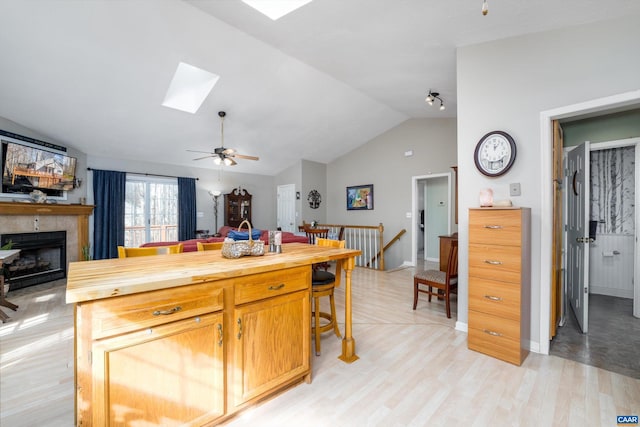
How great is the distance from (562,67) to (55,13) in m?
4.76

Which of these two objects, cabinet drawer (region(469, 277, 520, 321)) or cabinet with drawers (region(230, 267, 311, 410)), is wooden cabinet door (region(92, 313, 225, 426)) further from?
cabinet drawer (region(469, 277, 520, 321))

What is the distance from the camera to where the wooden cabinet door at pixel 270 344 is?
1566mm

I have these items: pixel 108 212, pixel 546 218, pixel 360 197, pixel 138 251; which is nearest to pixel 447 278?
pixel 546 218

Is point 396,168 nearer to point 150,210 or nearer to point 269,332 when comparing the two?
point 269,332

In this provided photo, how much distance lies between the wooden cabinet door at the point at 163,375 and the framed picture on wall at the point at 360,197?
5942 mm

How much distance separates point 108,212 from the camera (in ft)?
18.5

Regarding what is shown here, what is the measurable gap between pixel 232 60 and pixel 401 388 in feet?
13.6

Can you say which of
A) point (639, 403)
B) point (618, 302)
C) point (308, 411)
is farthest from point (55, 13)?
point (618, 302)

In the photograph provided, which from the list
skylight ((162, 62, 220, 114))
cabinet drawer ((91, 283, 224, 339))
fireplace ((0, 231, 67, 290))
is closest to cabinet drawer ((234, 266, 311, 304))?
cabinet drawer ((91, 283, 224, 339))

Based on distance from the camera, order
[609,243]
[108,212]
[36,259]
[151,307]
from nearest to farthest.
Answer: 1. [151,307]
2. [609,243]
3. [36,259]
4. [108,212]

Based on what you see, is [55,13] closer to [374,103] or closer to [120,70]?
[120,70]

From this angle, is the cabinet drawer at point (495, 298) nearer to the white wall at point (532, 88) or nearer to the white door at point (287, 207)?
the white wall at point (532, 88)

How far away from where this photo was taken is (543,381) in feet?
6.50

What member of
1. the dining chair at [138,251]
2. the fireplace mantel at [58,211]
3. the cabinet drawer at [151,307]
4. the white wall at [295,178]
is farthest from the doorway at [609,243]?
the fireplace mantel at [58,211]
